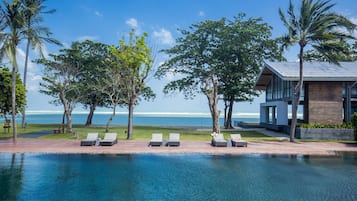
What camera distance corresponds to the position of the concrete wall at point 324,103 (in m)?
21.9

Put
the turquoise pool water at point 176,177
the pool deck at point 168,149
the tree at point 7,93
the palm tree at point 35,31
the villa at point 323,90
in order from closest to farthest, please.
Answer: the turquoise pool water at point 176,177, the pool deck at point 168,149, the palm tree at point 35,31, the tree at point 7,93, the villa at point 323,90

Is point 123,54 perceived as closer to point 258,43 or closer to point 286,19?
point 286,19

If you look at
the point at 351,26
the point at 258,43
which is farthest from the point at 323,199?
the point at 258,43

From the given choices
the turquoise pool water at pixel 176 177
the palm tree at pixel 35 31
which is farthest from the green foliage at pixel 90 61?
the turquoise pool water at pixel 176 177

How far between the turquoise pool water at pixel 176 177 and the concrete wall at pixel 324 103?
8037mm

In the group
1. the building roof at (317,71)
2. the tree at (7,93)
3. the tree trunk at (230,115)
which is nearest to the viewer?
the tree at (7,93)

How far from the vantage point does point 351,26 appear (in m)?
17.1

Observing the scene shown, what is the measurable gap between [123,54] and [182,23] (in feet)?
52.5

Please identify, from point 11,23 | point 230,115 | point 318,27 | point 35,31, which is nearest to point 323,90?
point 318,27

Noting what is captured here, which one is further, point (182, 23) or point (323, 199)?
point (182, 23)

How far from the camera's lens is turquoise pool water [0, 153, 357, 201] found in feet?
A: 28.3

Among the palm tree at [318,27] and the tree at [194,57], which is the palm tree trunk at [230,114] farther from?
the palm tree at [318,27]

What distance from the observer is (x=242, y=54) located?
99.5ft

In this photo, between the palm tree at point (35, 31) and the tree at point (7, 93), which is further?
the tree at point (7, 93)
